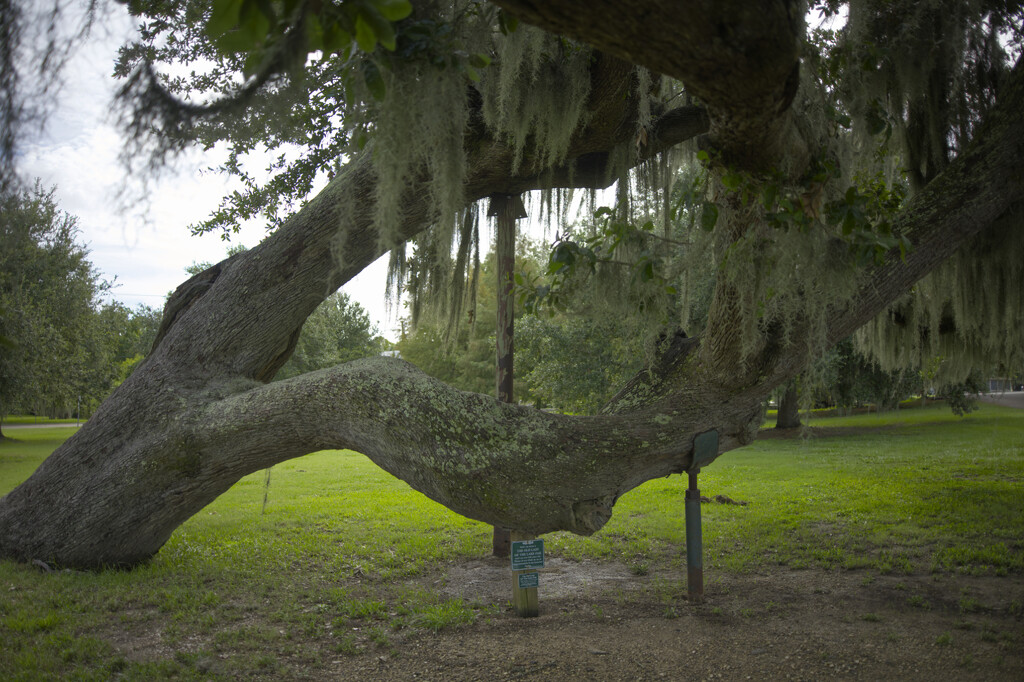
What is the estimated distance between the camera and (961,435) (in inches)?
632

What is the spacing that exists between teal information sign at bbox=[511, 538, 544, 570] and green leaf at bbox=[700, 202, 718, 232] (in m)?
2.51

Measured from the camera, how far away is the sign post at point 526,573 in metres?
4.65

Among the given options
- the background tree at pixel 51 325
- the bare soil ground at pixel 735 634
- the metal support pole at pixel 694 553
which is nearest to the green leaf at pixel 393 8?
the bare soil ground at pixel 735 634

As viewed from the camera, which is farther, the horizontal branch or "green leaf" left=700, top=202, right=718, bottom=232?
the horizontal branch

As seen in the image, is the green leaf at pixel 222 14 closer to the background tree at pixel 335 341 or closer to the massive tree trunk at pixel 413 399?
the massive tree trunk at pixel 413 399

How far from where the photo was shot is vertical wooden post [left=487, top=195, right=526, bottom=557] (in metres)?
5.51

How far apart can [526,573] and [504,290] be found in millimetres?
2238

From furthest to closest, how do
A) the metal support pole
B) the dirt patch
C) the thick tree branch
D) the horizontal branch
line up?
the dirt patch → the metal support pole → the horizontal branch → the thick tree branch

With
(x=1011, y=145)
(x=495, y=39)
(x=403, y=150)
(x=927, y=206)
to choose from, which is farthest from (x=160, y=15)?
(x=1011, y=145)

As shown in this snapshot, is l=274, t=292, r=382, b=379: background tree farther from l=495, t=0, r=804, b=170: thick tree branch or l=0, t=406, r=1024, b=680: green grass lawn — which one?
l=495, t=0, r=804, b=170: thick tree branch

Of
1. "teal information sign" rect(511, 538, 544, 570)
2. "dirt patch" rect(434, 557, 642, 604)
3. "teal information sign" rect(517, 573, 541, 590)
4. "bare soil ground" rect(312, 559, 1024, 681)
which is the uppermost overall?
"teal information sign" rect(511, 538, 544, 570)

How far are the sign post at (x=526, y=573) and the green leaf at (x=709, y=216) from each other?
2.50m

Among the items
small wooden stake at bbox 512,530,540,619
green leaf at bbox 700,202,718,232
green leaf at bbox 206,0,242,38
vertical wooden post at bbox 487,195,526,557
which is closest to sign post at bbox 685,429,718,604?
small wooden stake at bbox 512,530,540,619

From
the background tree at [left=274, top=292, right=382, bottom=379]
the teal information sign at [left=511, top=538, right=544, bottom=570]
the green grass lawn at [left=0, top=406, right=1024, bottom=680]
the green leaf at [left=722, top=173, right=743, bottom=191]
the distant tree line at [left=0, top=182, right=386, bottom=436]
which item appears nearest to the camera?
the green leaf at [left=722, top=173, right=743, bottom=191]
